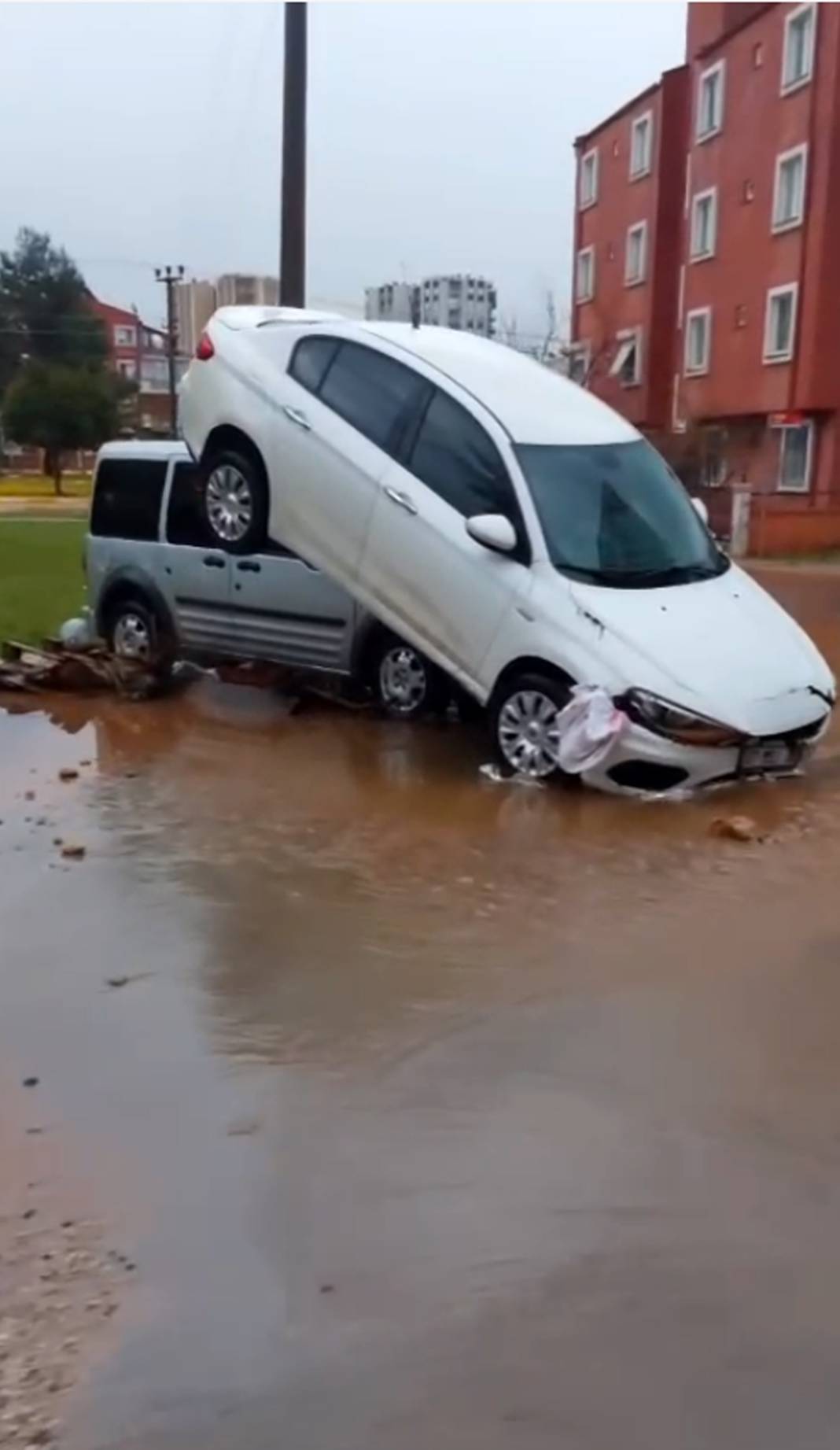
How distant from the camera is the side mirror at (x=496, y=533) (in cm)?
888

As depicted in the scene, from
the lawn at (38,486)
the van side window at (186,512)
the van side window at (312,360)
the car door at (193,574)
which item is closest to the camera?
the van side window at (312,360)

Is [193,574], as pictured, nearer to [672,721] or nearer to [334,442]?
[334,442]

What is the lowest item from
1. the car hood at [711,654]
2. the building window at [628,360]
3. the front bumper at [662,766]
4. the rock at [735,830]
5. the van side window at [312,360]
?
the rock at [735,830]

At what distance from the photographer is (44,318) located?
246 feet

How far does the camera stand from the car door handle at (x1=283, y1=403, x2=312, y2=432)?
9969mm

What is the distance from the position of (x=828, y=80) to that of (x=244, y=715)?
23.2m

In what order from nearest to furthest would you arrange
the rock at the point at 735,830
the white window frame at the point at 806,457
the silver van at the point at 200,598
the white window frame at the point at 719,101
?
the rock at the point at 735,830
the silver van at the point at 200,598
the white window frame at the point at 806,457
the white window frame at the point at 719,101

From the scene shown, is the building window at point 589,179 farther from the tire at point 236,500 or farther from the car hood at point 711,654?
the car hood at point 711,654

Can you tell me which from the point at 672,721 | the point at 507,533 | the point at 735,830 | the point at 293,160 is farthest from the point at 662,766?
the point at 293,160

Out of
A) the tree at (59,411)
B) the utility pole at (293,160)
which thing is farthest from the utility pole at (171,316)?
the utility pole at (293,160)

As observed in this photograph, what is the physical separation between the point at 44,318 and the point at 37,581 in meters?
59.6

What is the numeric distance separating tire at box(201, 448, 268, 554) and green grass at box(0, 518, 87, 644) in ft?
13.2

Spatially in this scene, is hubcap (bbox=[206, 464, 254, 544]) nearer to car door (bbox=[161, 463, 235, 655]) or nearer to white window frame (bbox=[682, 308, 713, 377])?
car door (bbox=[161, 463, 235, 655])

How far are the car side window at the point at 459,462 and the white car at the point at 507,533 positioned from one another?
0.01 meters
